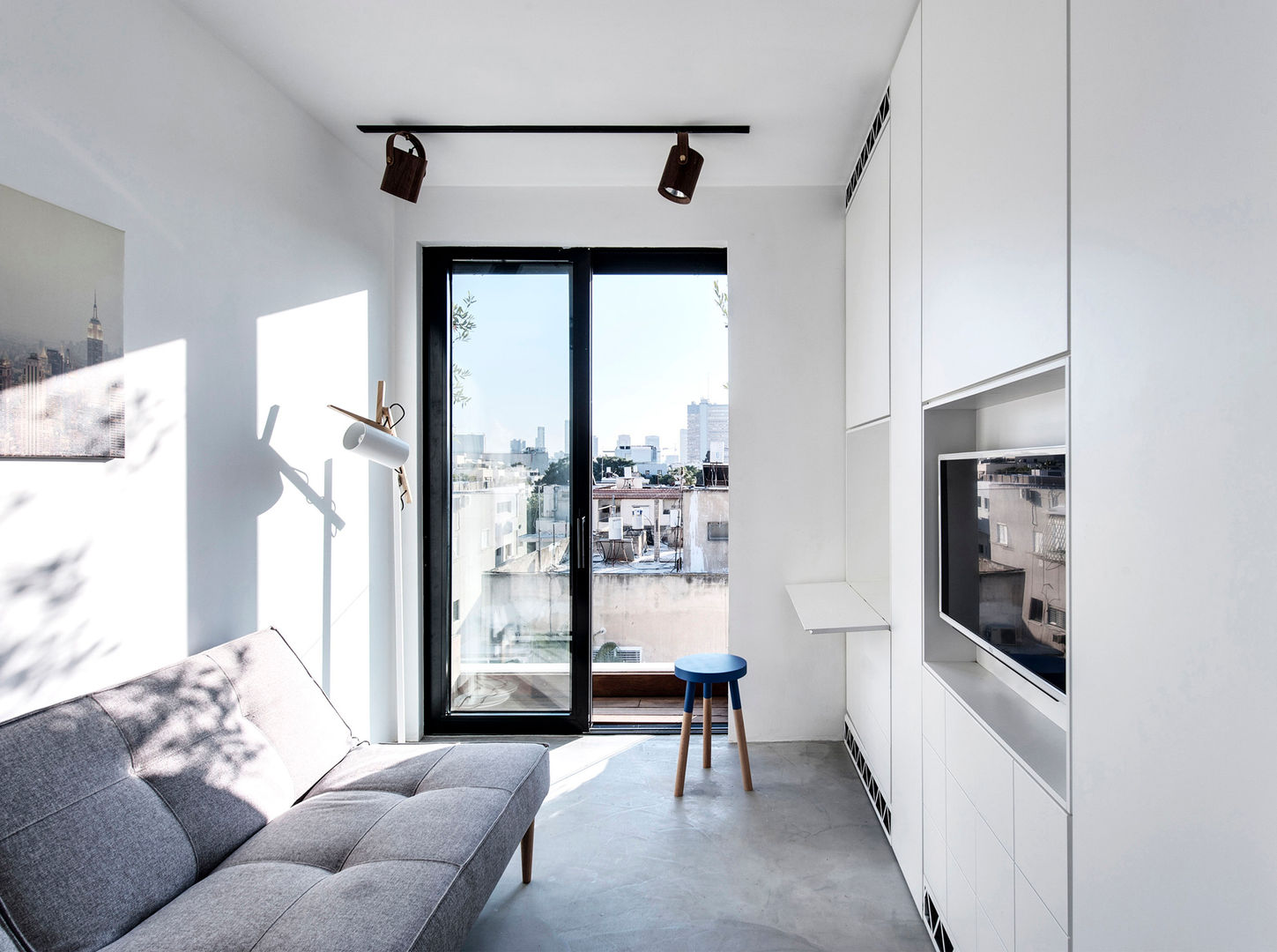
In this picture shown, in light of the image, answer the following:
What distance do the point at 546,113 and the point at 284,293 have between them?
1220 millimetres

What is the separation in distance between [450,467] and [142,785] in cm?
195

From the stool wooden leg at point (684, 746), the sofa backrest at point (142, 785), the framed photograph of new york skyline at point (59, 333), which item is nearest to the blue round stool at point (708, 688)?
the stool wooden leg at point (684, 746)

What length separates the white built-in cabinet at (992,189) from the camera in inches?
43.9

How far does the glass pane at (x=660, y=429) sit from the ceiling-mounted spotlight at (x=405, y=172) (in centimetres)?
99

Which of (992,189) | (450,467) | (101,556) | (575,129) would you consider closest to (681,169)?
(575,129)

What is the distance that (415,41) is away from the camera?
2117 mm

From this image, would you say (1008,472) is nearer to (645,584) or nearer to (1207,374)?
(1207,374)

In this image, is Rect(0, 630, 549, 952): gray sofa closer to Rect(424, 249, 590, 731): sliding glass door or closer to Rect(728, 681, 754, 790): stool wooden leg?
Rect(728, 681, 754, 790): stool wooden leg

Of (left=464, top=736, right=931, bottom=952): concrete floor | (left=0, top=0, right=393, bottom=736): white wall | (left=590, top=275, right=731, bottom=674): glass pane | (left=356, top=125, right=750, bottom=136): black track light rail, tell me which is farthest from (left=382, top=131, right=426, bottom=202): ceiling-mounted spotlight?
(left=464, top=736, right=931, bottom=952): concrete floor

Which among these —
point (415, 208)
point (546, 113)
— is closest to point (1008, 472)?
point (546, 113)

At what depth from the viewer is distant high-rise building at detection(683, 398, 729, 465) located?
134 inches

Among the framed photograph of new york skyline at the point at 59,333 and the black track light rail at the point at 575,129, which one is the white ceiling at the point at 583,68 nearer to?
the black track light rail at the point at 575,129

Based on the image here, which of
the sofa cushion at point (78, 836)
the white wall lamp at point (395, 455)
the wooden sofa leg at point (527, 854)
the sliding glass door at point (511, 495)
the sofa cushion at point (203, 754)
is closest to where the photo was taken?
the sofa cushion at point (78, 836)

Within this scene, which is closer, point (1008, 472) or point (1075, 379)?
point (1075, 379)
